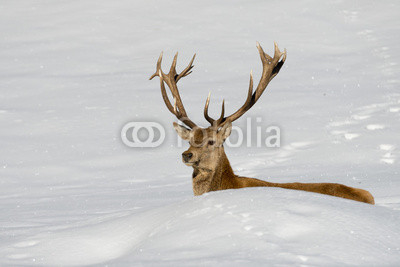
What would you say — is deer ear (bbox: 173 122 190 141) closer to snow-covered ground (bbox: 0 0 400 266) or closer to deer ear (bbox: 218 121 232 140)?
deer ear (bbox: 218 121 232 140)

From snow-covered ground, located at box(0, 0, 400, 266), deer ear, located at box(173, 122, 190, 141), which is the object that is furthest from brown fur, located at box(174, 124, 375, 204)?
snow-covered ground, located at box(0, 0, 400, 266)

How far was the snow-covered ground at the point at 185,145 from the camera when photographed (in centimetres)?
520

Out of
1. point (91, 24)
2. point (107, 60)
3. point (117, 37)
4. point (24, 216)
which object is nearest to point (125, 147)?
point (24, 216)

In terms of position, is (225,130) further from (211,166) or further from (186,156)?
(186,156)

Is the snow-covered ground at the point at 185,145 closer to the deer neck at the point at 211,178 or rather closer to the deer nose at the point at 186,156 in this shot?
the deer neck at the point at 211,178

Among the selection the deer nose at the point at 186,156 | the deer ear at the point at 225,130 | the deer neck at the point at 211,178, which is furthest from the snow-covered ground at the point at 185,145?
the deer ear at the point at 225,130

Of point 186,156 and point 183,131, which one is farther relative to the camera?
point 183,131

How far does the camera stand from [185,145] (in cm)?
1412

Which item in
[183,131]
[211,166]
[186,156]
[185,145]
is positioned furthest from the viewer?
[185,145]

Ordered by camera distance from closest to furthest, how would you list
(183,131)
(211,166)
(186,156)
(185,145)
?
1. (186,156)
2. (211,166)
3. (183,131)
4. (185,145)

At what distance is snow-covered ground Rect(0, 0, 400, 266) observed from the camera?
5.20 m

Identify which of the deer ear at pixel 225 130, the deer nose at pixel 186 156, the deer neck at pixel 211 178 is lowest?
the deer neck at pixel 211 178

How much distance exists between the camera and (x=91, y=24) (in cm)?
2650

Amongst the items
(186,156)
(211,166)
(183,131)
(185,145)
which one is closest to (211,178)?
(211,166)
